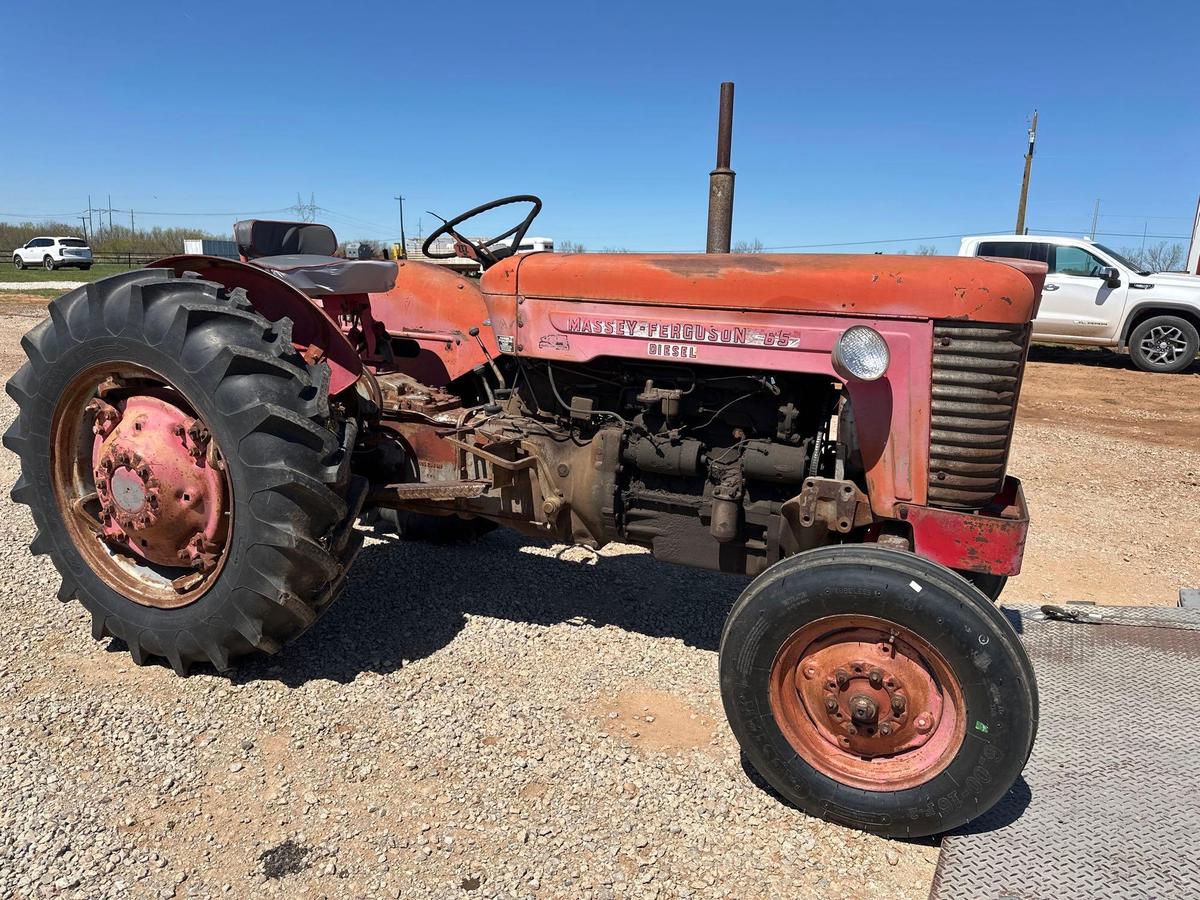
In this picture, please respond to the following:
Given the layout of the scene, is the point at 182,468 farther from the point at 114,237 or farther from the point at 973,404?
the point at 114,237

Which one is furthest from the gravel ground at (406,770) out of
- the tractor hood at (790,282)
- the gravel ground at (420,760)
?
the tractor hood at (790,282)

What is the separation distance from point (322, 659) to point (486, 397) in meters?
1.31

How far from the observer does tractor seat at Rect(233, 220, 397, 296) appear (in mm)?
3326

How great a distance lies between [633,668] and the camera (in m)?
3.26

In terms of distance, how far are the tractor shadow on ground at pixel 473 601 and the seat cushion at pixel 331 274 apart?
1.41m

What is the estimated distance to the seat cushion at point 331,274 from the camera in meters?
3.32

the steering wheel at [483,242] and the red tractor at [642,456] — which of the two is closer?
the red tractor at [642,456]

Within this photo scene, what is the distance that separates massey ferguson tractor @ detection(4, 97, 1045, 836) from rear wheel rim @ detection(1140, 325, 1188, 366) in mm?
10407

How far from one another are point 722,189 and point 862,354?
44.8 inches

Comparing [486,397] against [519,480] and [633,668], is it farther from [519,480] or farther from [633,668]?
[633,668]

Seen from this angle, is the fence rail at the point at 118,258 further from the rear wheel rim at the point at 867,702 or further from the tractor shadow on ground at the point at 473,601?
the rear wheel rim at the point at 867,702

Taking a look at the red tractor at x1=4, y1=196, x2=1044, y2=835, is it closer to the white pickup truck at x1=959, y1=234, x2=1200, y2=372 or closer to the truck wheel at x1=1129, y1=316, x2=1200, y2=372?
the white pickup truck at x1=959, y1=234, x2=1200, y2=372

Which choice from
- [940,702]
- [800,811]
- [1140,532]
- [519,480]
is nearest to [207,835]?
[519,480]

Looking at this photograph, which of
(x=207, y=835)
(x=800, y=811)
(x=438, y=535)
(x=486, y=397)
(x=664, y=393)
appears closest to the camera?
(x=207, y=835)
